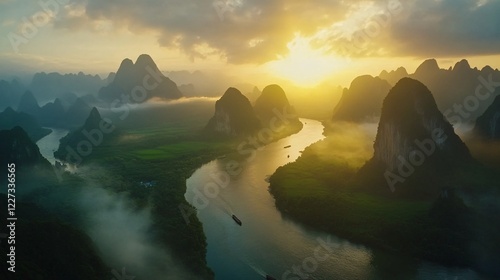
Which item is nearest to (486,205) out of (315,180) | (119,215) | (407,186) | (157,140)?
(407,186)

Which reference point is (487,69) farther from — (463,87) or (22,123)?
(22,123)

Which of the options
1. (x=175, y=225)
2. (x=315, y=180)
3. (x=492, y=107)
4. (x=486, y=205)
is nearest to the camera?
(x=175, y=225)

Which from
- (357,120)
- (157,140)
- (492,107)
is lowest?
(157,140)

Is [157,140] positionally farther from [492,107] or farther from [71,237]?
[492,107]

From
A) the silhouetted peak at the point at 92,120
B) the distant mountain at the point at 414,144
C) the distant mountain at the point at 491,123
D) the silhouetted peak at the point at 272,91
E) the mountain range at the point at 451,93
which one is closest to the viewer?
the distant mountain at the point at 414,144

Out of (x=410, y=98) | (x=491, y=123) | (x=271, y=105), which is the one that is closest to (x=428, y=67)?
(x=271, y=105)

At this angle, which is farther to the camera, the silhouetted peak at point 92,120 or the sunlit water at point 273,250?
the silhouetted peak at point 92,120

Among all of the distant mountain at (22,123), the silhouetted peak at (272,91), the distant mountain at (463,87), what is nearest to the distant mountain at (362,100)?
the distant mountain at (463,87)

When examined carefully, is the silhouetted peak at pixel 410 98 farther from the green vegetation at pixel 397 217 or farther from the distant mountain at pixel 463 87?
the distant mountain at pixel 463 87
